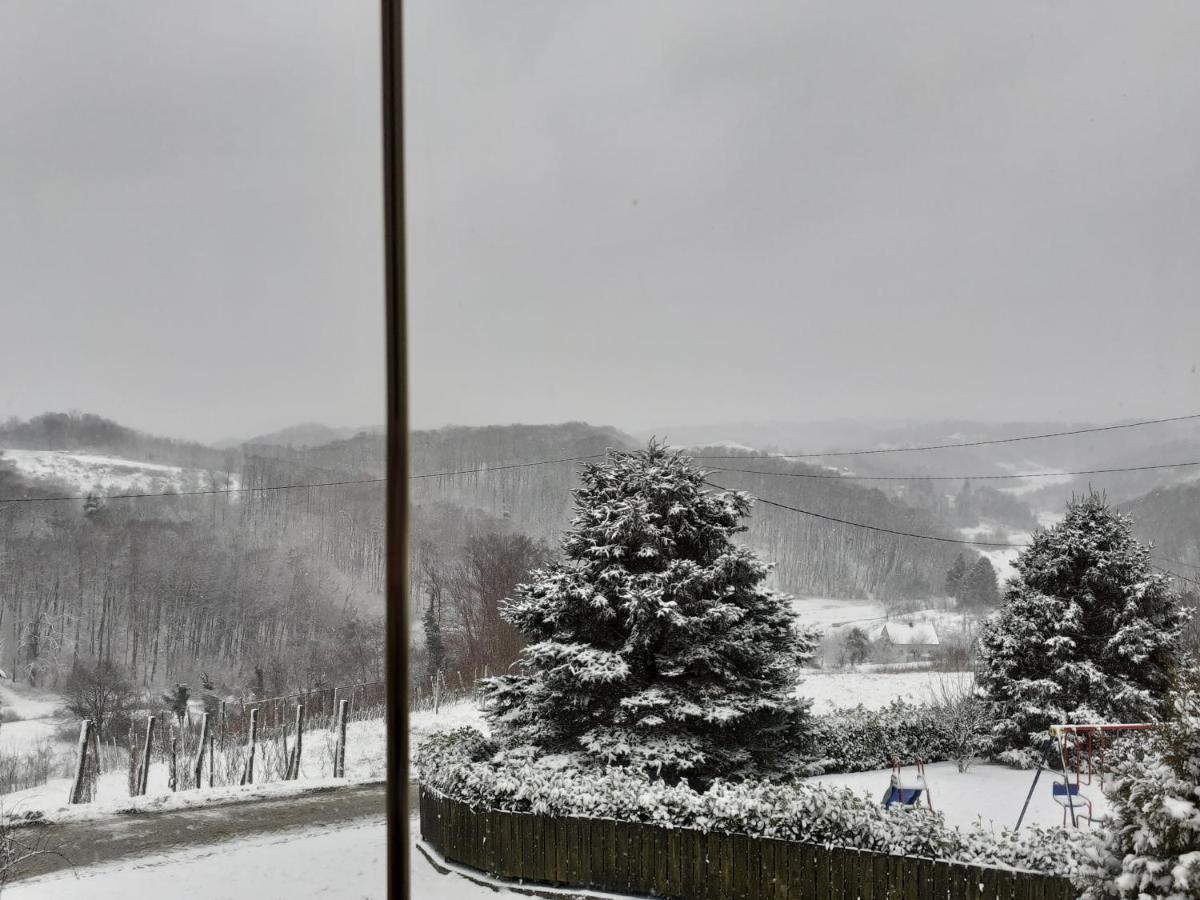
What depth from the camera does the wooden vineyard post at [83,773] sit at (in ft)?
10.1

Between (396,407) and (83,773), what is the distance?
277cm

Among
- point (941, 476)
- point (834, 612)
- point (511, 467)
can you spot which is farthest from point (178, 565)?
point (941, 476)

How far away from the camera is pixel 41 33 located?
3432 millimetres

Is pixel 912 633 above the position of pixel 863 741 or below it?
above

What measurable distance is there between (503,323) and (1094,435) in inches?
119

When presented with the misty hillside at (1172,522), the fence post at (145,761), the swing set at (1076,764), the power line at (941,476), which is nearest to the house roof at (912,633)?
the swing set at (1076,764)

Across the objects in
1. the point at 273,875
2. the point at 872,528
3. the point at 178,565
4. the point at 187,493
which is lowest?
the point at 273,875

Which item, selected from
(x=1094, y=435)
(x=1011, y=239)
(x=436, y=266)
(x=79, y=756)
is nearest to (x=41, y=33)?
(x=436, y=266)

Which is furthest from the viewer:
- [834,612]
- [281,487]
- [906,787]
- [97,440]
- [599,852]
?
[281,487]

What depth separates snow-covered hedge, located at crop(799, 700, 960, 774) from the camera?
11.0 ft

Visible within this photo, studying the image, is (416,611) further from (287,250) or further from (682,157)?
(682,157)

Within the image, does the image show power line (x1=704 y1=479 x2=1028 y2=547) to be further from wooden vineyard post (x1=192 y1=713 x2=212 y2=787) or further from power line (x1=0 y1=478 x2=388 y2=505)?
wooden vineyard post (x1=192 y1=713 x2=212 y2=787)

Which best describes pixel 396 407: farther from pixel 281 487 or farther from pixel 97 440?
pixel 281 487

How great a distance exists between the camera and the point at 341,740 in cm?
396
